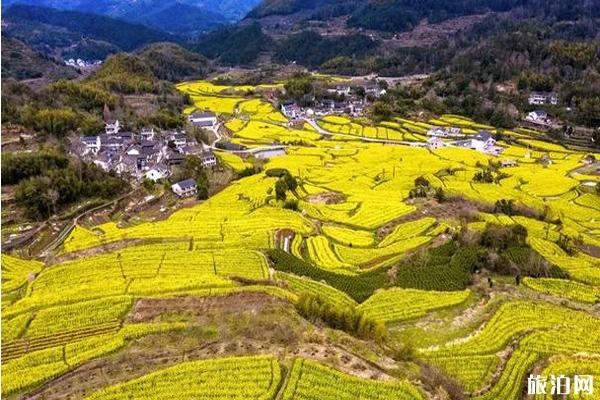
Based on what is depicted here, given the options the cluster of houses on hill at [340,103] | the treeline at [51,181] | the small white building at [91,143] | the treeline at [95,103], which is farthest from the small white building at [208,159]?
the cluster of houses on hill at [340,103]

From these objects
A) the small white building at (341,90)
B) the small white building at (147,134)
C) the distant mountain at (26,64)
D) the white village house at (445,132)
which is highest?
the distant mountain at (26,64)

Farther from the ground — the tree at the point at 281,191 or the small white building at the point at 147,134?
the small white building at the point at 147,134

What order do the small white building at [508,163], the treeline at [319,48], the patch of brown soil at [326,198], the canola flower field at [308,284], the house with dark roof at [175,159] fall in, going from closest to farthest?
the canola flower field at [308,284] < the patch of brown soil at [326,198] < the house with dark roof at [175,159] < the small white building at [508,163] < the treeline at [319,48]

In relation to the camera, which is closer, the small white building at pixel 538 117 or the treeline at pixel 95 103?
the treeline at pixel 95 103

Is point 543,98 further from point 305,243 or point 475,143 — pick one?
point 305,243

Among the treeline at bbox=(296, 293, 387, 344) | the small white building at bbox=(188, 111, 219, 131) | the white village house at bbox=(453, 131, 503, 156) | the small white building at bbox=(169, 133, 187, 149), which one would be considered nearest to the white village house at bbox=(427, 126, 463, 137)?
the white village house at bbox=(453, 131, 503, 156)

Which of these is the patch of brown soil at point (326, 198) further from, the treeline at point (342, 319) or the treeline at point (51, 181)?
the treeline at point (342, 319)

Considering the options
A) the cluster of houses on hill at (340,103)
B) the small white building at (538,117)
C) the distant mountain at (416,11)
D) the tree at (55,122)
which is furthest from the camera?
the distant mountain at (416,11)

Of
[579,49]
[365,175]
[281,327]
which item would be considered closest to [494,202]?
[365,175]

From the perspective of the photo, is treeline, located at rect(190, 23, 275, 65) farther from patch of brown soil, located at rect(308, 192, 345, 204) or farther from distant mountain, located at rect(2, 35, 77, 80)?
patch of brown soil, located at rect(308, 192, 345, 204)

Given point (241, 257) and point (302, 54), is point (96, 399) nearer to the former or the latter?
point (241, 257)
